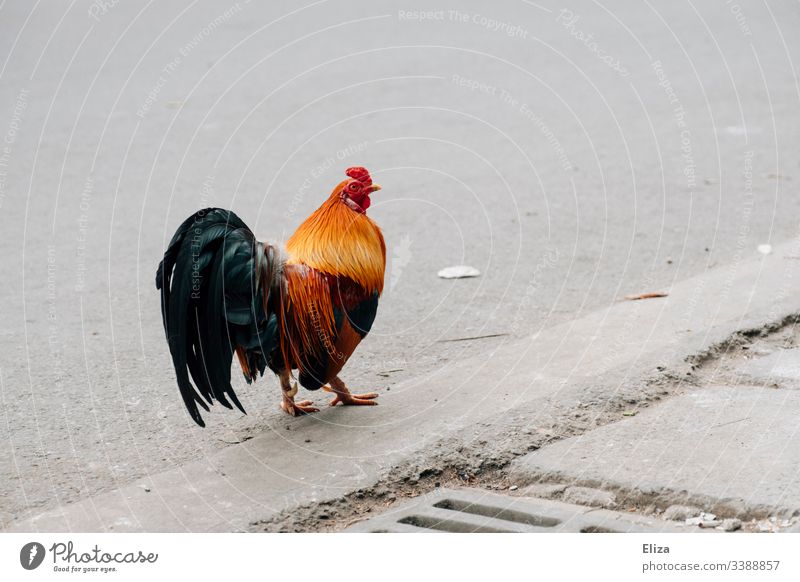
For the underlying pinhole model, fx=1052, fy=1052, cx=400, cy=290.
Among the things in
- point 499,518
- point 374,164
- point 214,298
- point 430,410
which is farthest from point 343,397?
point 374,164

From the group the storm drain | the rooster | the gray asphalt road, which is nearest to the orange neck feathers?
the rooster

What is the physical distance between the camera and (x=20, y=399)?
14.6ft

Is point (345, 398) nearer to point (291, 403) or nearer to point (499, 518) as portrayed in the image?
point (291, 403)

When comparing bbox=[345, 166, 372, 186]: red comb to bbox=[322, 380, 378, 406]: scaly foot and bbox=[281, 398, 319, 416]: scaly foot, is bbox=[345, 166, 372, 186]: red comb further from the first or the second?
bbox=[281, 398, 319, 416]: scaly foot

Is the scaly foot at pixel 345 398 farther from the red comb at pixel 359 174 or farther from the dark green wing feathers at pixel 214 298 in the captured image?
the red comb at pixel 359 174

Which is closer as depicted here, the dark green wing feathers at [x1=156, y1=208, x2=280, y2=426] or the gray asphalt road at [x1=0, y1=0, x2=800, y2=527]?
the dark green wing feathers at [x1=156, y1=208, x2=280, y2=426]

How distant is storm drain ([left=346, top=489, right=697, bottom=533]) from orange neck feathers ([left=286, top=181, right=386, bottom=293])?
95 centimetres

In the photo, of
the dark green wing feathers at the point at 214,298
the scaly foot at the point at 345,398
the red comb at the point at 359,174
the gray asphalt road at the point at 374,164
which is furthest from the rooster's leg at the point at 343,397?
the red comb at the point at 359,174

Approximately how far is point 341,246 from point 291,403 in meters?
0.69

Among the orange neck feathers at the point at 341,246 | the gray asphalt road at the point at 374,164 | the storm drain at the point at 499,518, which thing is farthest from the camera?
the gray asphalt road at the point at 374,164

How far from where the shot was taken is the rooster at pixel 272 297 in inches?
147

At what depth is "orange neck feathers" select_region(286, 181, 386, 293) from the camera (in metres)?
4.03

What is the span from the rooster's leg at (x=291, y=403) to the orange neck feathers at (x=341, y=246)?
496 mm

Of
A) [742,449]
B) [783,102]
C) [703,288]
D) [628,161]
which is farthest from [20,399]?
[783,102]
